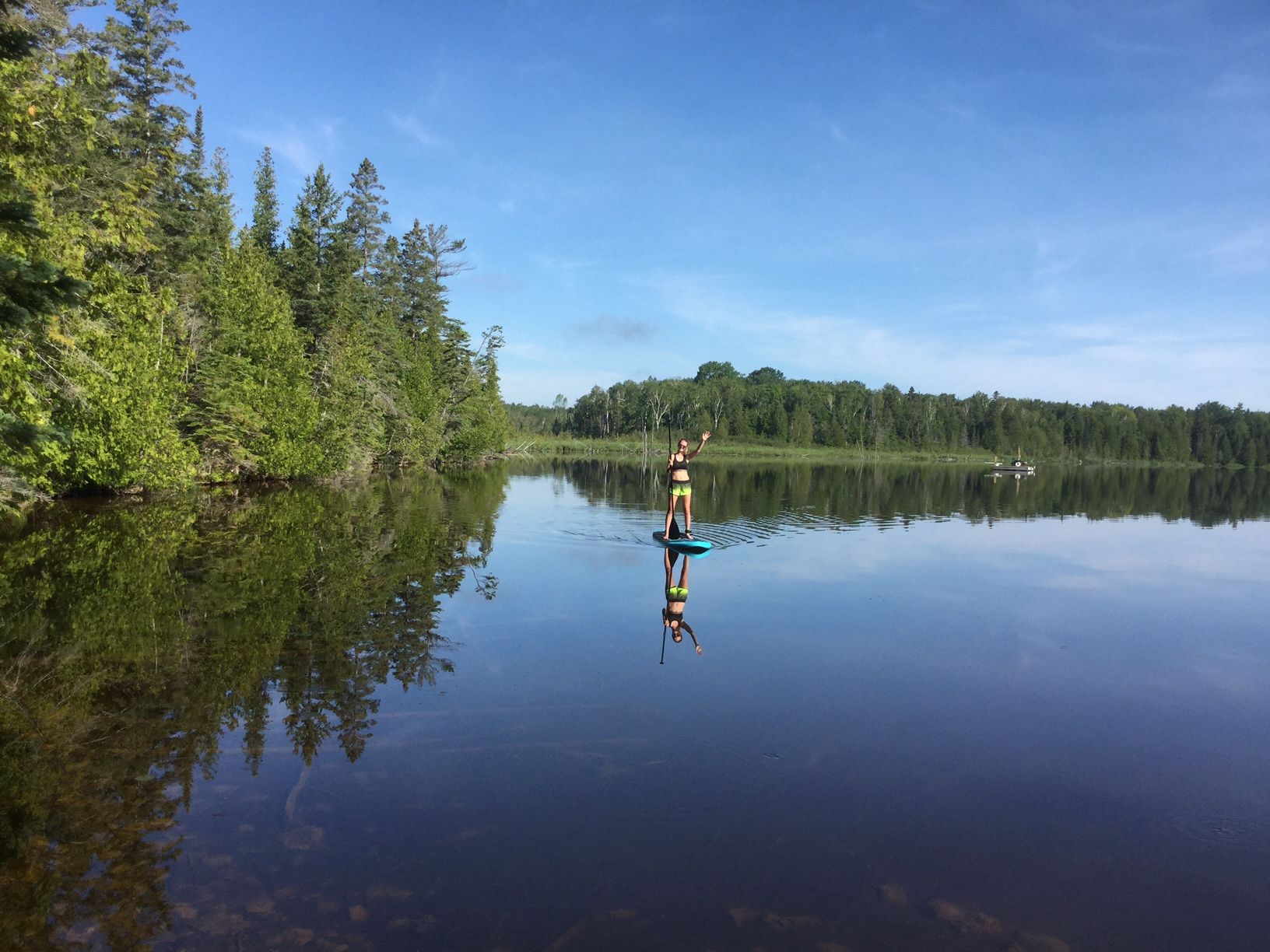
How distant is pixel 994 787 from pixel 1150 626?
8.71 m

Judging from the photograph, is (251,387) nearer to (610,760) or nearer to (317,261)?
(317,261)

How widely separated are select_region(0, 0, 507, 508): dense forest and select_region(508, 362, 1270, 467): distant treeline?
9181cm

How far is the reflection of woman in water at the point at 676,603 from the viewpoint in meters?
11.6

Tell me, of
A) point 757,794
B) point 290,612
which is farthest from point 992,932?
point 290,612

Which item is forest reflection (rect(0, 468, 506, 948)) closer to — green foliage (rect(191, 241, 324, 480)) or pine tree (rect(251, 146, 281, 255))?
green foliage (rect(191, 241, 324, 480))

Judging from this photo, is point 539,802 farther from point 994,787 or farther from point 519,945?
point 994,787

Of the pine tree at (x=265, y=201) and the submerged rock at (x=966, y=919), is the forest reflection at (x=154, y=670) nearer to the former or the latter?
the submerged rock at (x=966, y=919)

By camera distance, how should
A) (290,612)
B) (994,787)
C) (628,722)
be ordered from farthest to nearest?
1. (290,612)
2. (628,722)
3. (994,787)

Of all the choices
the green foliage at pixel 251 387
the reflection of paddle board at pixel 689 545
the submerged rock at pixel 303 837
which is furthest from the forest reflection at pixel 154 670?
the green foliage at pixel 251 387

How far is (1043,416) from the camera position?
169 metres

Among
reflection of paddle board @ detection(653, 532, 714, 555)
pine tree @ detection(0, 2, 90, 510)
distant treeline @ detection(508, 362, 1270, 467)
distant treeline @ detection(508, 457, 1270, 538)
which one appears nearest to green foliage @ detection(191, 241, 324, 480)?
pine tree @ detection(0, 2, 90, 510)

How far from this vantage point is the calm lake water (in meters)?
4.84

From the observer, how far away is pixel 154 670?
29.0 feet

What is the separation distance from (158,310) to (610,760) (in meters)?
25.0
